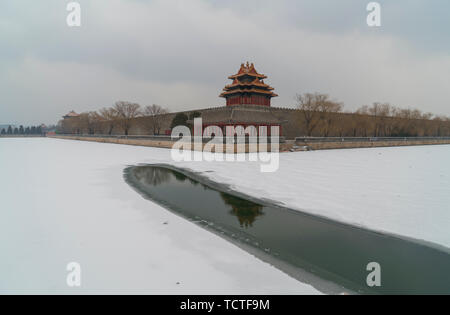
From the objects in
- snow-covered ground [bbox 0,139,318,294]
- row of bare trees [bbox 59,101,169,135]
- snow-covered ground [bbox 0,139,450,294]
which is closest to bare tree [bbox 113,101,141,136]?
row of bare trees [bbox 59,101,169,135]

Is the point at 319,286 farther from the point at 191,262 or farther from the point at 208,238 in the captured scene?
the point at 208,238

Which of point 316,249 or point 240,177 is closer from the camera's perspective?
point 316,249

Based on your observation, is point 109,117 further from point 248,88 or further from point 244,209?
point 244,209

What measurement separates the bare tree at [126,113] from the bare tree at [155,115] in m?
1.82

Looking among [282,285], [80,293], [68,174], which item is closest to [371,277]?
[282,285]

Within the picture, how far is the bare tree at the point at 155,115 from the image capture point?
38.3m

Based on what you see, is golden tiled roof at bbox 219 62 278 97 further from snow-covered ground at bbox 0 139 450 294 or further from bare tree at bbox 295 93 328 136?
snow-covered ground at bbox 0 139 450 294

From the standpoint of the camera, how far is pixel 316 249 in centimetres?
417

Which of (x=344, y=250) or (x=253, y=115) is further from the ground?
(x=253, y=115)

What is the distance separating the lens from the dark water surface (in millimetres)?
3270

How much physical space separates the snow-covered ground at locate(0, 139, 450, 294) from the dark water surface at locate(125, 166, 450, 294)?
1.12 feet

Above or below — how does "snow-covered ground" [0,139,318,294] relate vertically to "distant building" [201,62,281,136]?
below

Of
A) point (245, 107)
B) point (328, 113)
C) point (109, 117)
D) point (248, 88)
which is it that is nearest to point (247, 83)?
point (248, 88)

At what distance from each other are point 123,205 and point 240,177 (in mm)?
5325
